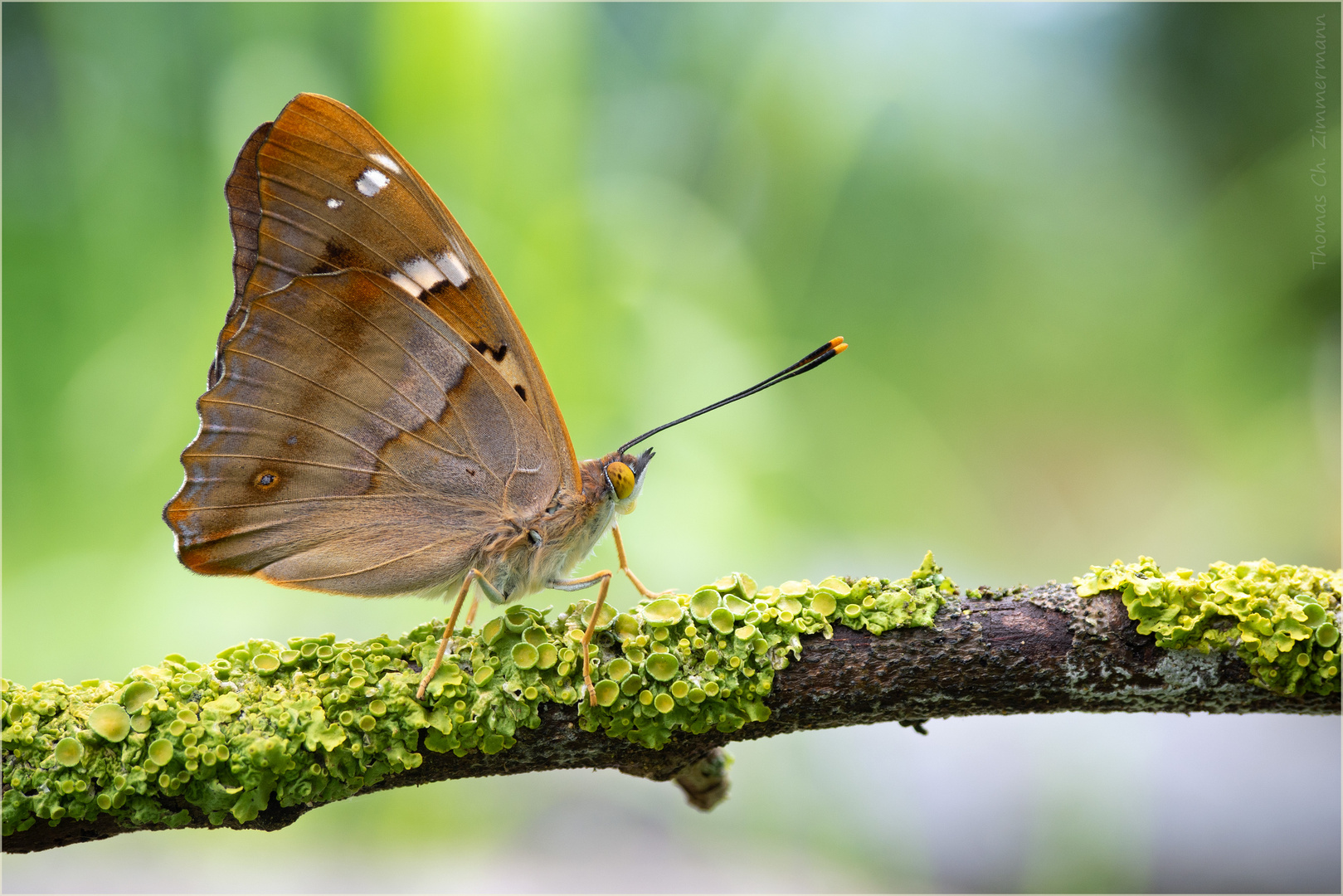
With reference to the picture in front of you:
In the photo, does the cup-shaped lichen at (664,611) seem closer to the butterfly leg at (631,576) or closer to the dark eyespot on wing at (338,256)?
the butterfly leg at (631,576)

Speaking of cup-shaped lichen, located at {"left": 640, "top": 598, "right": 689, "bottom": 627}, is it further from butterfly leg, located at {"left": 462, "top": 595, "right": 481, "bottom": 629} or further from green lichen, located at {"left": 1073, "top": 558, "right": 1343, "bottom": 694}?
green lichen, located at {"left": 1073, "top": 558, "right": 1343, "bottom": 694}

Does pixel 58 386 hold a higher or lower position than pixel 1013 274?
lower

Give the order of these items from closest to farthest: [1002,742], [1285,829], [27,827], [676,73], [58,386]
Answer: [27,827], [1285,829], [1002,742], [58,386], [676,73]

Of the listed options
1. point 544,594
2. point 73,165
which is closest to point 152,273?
point 73,165

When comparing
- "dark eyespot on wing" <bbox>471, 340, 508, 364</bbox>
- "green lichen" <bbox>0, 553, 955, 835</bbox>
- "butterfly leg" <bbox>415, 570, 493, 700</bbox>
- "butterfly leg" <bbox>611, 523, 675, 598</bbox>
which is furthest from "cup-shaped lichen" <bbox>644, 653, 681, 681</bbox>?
"dark eyespot on wing" <bbox>471, 340, 508, 364</bbox>

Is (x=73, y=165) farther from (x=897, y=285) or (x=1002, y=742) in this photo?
(x=1002, y=742)

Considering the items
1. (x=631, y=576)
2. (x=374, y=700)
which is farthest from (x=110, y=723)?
(x=631, y=576)
